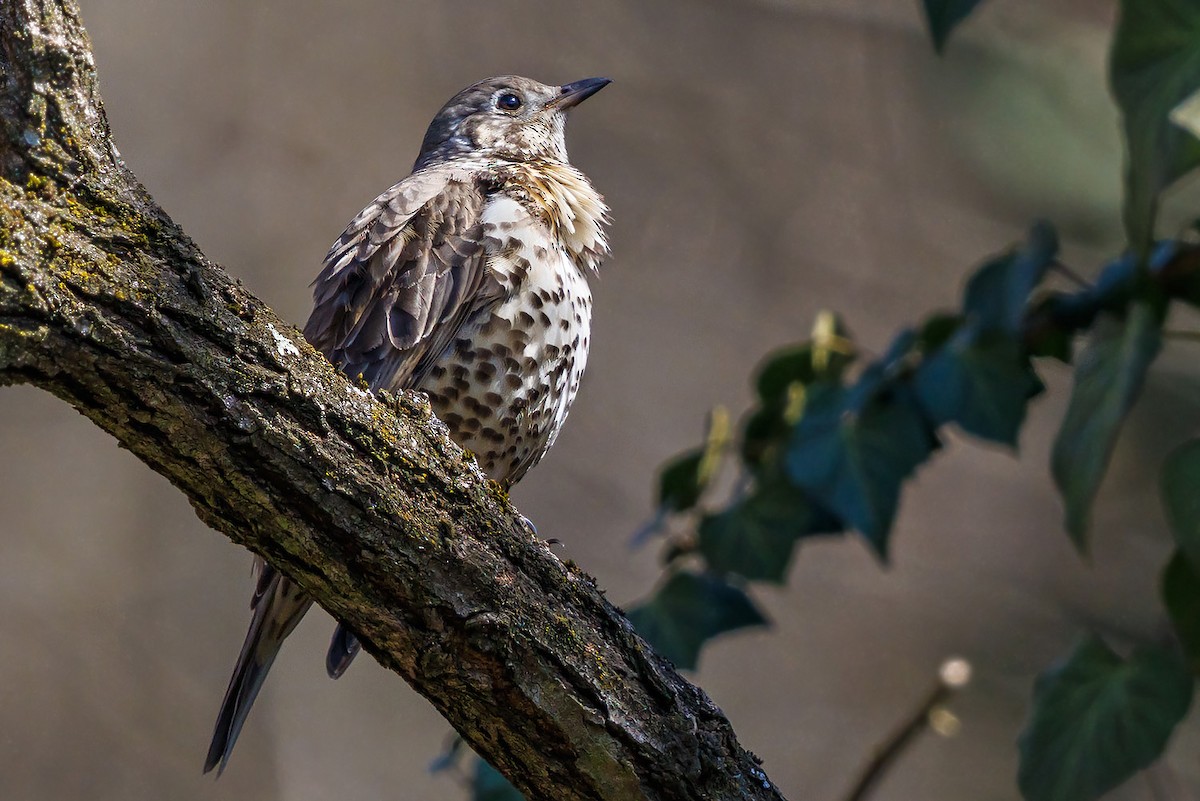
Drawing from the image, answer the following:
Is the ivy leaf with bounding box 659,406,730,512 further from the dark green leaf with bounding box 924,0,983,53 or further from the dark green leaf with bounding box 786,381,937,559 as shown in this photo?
the dark green leaf with bounding box 924,0,983,53

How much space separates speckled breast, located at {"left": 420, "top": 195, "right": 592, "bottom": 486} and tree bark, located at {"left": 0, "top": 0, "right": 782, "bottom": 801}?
917mm

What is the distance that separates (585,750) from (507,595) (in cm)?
23

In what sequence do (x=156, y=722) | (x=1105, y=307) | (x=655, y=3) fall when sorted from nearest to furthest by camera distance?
(x=1105, y=307), (x=156, y=722), (x=655, y=3)

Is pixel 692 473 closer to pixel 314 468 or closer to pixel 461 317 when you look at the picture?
pixel 461 317

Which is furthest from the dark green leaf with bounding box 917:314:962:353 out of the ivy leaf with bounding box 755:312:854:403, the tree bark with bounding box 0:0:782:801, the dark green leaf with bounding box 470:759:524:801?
the dark green leaf with bounding box 470:759:524:801

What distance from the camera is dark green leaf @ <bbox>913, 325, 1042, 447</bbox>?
254 centimetres

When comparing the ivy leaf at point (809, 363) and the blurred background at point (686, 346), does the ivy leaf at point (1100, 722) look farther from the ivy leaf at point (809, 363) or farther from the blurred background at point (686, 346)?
the blurred background at point (686, 346)

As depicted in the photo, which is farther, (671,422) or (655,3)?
(655,3)

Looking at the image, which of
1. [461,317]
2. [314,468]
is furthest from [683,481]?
[314,468]

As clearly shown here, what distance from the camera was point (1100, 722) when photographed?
2207 millimetres

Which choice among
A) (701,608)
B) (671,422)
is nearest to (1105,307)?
(701,608)

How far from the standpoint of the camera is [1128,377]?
207 cm

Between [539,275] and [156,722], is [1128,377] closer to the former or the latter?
[539,275]

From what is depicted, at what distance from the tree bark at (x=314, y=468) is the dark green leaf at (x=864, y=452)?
2.54ft
